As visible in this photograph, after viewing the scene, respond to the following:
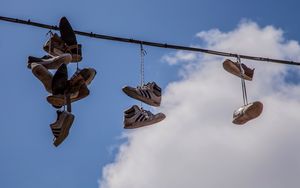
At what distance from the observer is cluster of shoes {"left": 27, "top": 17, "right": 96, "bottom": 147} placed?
5.28 metres

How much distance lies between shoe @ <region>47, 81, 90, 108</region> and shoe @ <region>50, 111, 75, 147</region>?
0.28 feet

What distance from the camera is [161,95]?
6316mm

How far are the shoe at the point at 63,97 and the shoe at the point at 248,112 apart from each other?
5.18 ft

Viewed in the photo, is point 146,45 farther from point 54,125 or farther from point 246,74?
point 246,74

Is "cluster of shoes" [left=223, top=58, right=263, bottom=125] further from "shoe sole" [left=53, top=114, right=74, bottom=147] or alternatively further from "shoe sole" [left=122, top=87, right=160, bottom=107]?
"shoe sole" [left=53, top=114, right=74, bottom=147]

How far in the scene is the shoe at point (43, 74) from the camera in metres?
5.44

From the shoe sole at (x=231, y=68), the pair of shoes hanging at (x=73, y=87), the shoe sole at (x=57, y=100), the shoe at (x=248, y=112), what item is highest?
the shoe sole at (x=231, y=68)

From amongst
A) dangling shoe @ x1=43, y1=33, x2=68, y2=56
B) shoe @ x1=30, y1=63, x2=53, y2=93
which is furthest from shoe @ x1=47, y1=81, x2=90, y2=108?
dangling shoe @ x1=43, y1=33, x2=68, y2=56

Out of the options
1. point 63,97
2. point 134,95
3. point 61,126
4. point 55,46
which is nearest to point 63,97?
point 63,97

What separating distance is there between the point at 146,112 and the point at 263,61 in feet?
4.13

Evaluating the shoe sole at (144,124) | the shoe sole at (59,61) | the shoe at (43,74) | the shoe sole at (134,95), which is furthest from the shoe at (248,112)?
the shoe at (43,74)

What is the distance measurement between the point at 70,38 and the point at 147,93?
1.04m

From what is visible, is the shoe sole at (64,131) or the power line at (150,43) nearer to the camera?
the power line at (150,43)

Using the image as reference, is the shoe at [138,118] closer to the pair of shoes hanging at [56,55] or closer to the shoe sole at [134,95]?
the shoe sole at [134,95]
